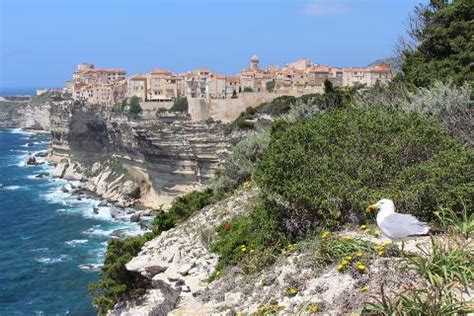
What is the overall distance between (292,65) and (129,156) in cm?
3791

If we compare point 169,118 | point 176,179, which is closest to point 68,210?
point 176,179

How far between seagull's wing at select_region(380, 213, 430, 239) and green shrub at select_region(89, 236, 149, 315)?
857 cm

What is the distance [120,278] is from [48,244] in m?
25.3

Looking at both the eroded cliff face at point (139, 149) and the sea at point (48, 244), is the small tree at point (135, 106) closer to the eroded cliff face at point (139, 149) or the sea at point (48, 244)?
the eroded cliff face at point (139, 149)

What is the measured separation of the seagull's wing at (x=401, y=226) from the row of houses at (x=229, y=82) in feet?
151

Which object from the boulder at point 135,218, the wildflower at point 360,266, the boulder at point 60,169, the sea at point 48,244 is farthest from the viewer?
the boulder at point 60,169

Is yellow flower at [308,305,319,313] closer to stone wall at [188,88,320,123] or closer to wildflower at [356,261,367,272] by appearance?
wildflower at [356,261,367,272]

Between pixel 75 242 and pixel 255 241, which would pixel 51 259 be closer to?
pixel 75 242

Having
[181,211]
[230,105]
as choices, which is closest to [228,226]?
[181,211]

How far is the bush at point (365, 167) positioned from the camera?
25.1 feet

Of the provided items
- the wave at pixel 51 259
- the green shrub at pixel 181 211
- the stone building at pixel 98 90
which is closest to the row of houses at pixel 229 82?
the stone building at pixel 98 90

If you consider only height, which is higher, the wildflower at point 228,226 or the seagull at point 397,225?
the seagull at point 397,225

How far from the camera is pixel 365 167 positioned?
834 cm

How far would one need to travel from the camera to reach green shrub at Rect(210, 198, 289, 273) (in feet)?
26.5
